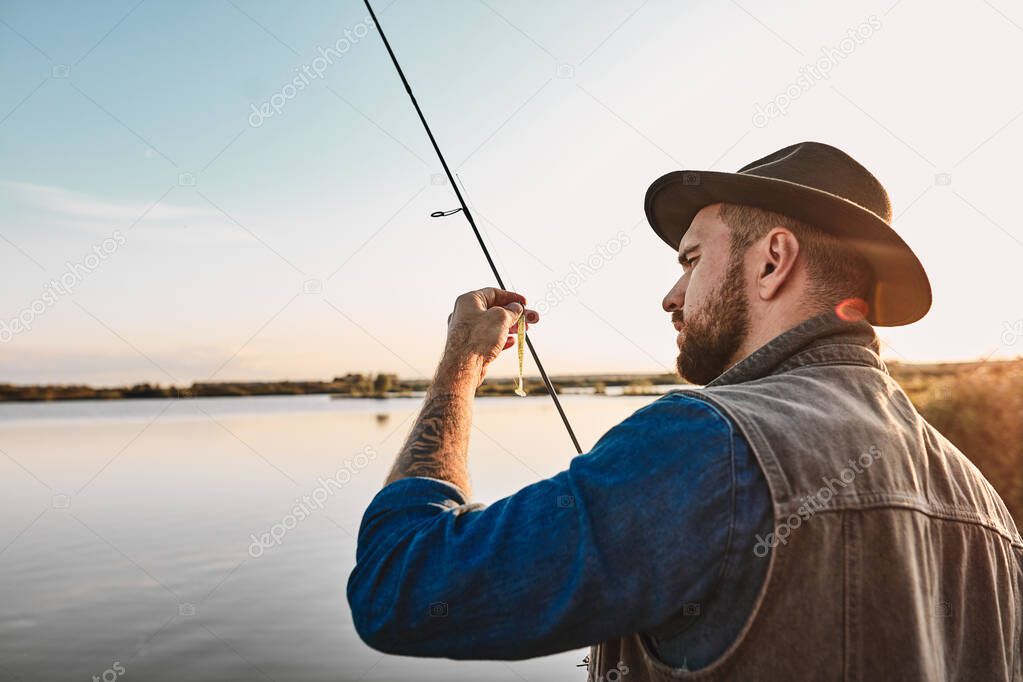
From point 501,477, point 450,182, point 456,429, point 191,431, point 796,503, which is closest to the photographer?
point 796,503

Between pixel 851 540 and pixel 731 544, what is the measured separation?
24cm

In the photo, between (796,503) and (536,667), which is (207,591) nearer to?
(536,667)

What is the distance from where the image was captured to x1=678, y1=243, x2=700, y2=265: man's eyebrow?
187 centimetres

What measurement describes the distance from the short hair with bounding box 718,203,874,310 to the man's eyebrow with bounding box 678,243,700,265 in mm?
102

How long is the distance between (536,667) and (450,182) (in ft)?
13.8

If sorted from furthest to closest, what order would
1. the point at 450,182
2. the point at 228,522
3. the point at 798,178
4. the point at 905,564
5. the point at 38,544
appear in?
the point at 228,522 → the point at 38,544 → the point at 450,182 → the point at 798,178 → the point at 905,564

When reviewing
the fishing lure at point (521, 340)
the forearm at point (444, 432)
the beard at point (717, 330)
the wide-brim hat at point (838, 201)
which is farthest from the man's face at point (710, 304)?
the forearm at point (444, 432)

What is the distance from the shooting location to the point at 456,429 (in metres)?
1.45

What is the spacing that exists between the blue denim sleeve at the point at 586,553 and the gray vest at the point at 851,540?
9cm

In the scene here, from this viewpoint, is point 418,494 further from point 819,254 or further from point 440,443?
point 819,254

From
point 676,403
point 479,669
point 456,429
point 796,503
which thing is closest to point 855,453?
point 796,503

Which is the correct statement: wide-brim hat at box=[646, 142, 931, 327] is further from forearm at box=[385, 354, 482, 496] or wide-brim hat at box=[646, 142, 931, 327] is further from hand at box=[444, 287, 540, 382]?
forearm at box=[385, 354, 482, 496]

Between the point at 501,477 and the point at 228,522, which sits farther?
the point at 501,477

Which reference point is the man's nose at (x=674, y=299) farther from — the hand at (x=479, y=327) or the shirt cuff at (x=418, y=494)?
the shirt cuff at (x=418, y=494)
